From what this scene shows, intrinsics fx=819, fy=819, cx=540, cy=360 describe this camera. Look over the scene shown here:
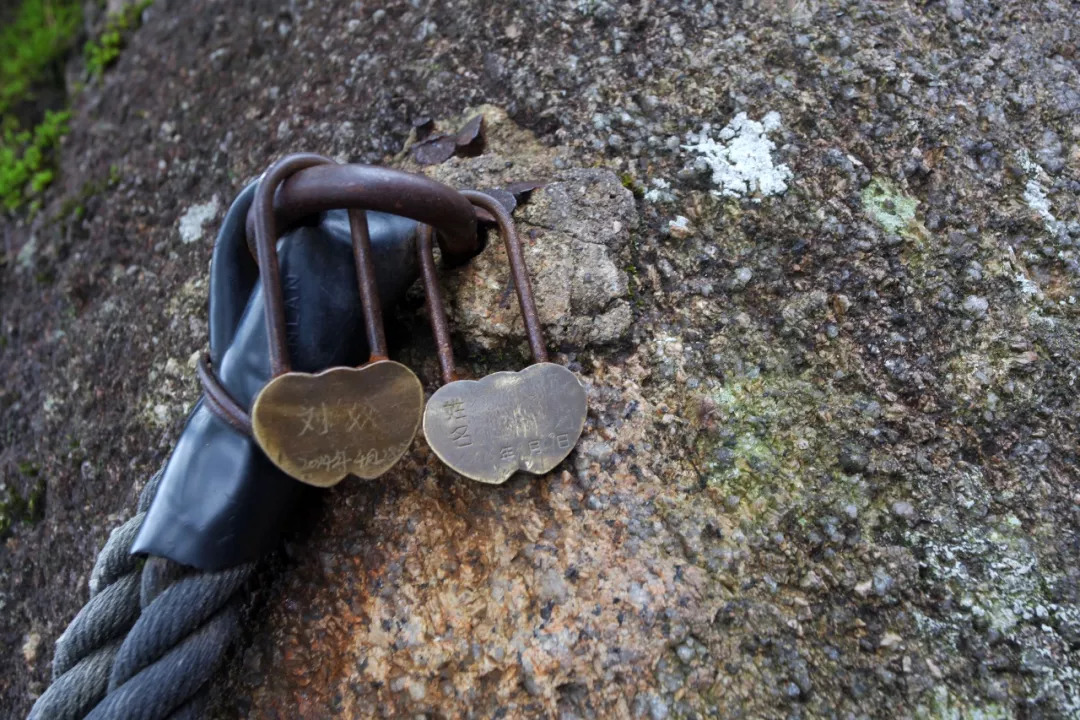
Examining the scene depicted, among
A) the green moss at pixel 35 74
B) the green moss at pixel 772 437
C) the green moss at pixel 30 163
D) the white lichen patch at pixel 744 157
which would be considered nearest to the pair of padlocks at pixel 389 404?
the green moss at pixel 772 437

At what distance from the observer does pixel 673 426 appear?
1104mm

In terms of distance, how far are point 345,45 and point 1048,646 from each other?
145cm

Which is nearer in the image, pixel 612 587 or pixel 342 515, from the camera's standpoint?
pixel 612 587

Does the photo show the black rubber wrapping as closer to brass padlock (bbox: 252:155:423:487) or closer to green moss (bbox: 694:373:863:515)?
brass padlock (bbox: 252:155:423:487)

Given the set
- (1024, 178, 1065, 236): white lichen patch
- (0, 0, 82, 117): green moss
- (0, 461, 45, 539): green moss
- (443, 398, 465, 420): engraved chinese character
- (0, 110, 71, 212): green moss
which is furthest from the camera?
(0, 0, 82, 117): green moss

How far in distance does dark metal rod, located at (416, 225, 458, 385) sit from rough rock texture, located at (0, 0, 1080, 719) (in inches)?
3.4

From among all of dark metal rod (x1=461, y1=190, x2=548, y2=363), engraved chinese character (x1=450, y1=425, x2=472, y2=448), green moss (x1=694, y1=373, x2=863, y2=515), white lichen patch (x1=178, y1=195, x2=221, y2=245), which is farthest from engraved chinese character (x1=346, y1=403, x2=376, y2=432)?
white lichen patch (x1=178, y1=195, x2=221, y2=245)

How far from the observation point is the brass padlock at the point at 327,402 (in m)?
0.94

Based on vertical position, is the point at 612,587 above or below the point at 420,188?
below

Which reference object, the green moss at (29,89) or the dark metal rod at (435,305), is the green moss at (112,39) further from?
the dark metal rod at (435,305)

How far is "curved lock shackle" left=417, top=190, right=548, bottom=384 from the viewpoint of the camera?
42.4 inches

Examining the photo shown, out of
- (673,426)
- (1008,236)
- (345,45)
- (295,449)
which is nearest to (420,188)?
(295,449)

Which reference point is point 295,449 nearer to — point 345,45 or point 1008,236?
point 345,45

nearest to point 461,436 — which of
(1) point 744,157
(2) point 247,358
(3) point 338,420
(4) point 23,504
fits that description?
(3) point 338,420
